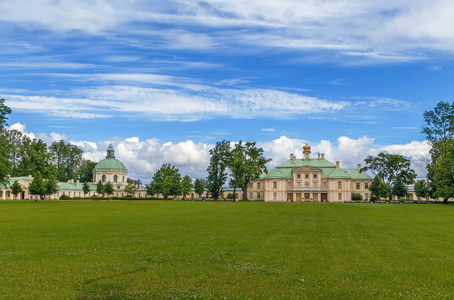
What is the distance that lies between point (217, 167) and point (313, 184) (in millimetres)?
25930

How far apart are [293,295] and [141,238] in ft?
32.2

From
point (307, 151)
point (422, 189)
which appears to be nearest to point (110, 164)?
point (307, 151)

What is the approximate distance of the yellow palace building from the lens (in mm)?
106188

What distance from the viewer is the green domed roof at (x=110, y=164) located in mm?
138975

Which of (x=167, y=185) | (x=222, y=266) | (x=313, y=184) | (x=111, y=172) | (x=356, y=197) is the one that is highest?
(x=111, y=172)

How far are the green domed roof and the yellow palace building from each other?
53.6 m

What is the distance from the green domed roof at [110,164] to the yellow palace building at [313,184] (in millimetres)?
53604

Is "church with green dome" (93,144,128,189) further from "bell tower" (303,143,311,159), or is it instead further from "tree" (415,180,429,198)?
"tree" (415,180,429,198)

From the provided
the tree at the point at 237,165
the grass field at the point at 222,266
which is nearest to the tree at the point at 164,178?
the tree at the point at 237,165

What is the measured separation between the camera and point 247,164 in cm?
9862

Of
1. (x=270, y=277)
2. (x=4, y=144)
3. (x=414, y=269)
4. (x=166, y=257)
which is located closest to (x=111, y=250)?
(x=166, y=257)

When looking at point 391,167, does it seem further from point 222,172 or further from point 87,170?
point 87,170

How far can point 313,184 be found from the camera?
108812mm

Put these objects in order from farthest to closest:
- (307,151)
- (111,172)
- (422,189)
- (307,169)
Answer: (111,172) → (307,151) → (307,169) → (422,189)
